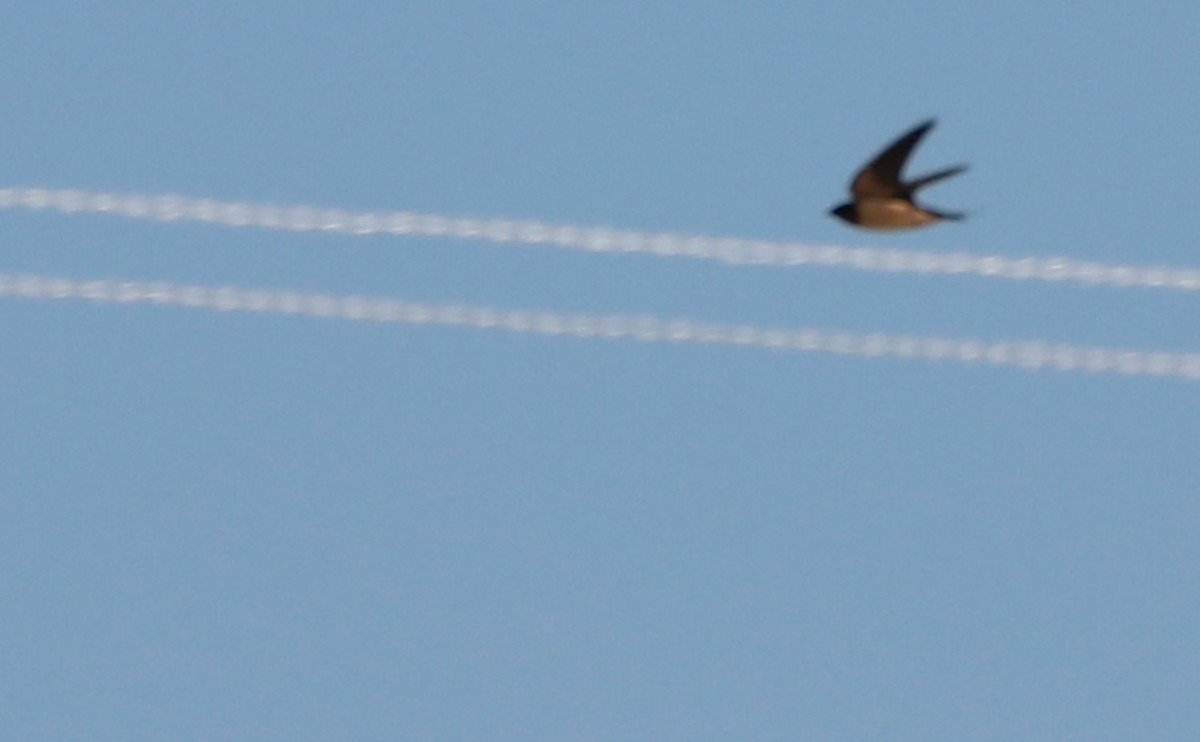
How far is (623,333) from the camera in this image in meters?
7.27

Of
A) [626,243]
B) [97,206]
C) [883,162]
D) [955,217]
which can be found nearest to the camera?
[626,243]

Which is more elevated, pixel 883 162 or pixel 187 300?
pixel 883 162

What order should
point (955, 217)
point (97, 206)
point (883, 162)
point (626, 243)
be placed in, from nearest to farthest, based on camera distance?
1. point (626, 243)
2. point (97, 206)
3. point (955, 217)
4. point (883, 162)

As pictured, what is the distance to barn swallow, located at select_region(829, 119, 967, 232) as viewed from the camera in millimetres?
8602

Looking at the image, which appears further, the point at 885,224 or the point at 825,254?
the point at 885,224

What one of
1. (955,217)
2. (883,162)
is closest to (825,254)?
(955,217)

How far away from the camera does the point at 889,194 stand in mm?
8750

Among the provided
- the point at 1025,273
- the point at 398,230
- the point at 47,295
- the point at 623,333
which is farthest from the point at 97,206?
the point at 1025,273

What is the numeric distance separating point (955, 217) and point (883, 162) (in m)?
0.69

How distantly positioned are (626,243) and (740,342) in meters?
0.35

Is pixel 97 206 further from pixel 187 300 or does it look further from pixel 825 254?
pixel 825 254

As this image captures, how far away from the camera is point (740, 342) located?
281 inches

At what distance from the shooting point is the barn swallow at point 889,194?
8.60 m

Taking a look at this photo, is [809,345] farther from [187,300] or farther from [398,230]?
[187,300]
